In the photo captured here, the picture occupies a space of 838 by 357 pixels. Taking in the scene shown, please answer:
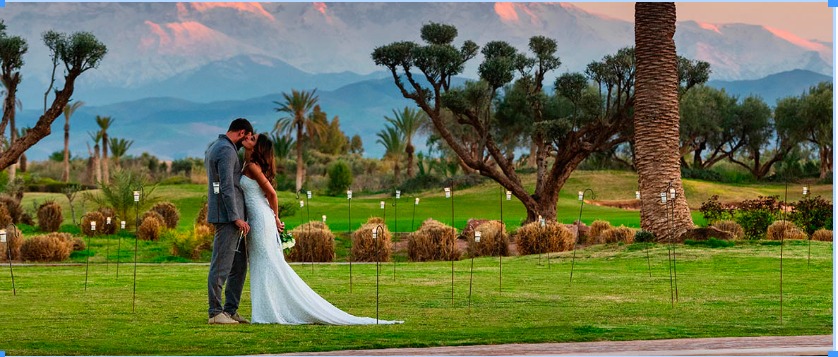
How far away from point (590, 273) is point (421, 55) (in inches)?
529

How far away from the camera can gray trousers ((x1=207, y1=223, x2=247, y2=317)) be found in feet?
32.4

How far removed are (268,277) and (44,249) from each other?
13.5m

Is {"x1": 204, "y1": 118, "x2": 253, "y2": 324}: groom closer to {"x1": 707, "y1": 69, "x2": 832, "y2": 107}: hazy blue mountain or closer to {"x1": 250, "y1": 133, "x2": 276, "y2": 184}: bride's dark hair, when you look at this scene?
{"x1": 250, "y1": 133, "x2": 276, "y2": 184}: bride's dark hair

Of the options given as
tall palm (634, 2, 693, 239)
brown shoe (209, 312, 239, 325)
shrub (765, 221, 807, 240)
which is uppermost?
tall palm (634, 2, 693, 239)

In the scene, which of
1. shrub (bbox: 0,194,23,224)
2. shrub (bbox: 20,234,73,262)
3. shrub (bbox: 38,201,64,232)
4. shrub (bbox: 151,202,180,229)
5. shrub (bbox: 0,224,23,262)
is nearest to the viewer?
shrub (bbox: 0,224,23,262)

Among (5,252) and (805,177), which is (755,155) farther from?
(5,252)

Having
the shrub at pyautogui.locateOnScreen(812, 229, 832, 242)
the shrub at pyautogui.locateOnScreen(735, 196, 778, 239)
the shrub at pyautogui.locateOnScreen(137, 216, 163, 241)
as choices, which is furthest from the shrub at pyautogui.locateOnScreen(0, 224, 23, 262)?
the shrub at pyautogui.locateOnScreen(812, 229, 832, 242)

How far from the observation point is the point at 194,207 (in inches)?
1633

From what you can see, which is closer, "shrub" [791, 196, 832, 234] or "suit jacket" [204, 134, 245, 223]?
"suit jacket" [204, 134, 245, 223]

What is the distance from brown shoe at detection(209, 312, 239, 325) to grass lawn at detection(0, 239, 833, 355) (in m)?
0.11

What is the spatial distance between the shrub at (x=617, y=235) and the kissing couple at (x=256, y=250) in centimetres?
1342

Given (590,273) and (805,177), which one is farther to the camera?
(805,177)

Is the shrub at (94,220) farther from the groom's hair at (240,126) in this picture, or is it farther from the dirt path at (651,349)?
the dirt path at (651,349)

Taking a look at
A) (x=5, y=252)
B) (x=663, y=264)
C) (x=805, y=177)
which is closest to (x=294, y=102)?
(x=805, y=177)
